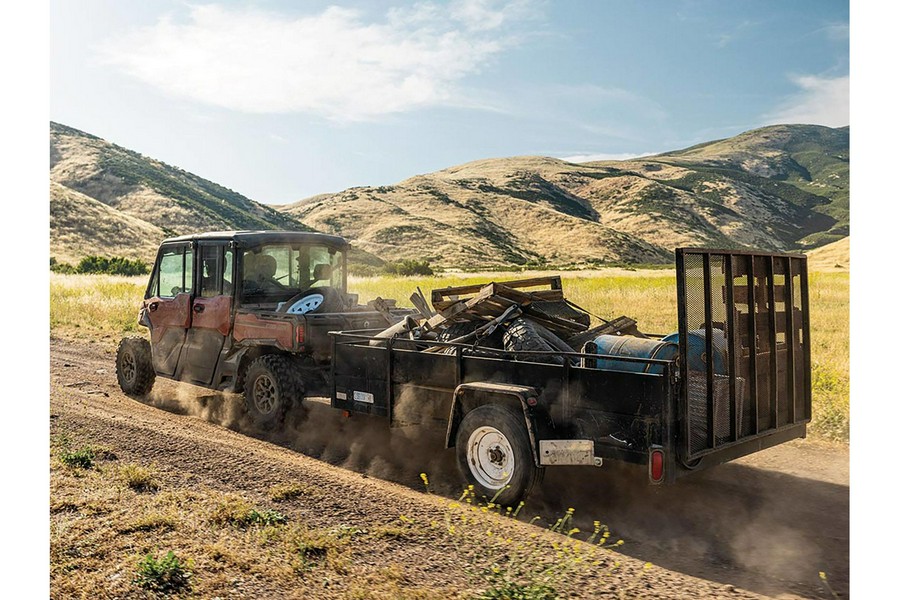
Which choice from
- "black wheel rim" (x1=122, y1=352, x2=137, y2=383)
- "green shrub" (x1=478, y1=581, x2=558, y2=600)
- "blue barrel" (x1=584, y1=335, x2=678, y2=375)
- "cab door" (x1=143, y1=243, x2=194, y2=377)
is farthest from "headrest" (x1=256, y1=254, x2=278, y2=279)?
"green shrub" (x1=478, y1=581, x2=558, y2=600)

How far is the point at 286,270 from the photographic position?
368 inches

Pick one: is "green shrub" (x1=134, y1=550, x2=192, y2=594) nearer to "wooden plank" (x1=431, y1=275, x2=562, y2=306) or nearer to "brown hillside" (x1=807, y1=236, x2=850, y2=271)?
"wooden plank" (x1=431, y1=275, x2=562, y2=306)

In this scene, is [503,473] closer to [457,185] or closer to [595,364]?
[595,364]

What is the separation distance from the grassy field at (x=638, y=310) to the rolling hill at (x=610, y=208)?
40068 millimetres

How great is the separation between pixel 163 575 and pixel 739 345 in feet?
14.4

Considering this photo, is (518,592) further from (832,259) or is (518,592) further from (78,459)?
(832,259)

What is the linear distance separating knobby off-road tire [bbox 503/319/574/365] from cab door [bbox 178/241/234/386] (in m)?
4.02

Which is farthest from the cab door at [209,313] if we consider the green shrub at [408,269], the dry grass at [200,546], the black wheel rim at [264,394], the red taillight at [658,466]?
the green shrub at [408,269]

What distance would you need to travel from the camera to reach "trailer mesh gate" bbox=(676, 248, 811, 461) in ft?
16.9

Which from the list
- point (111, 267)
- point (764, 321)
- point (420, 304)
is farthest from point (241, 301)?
point (111, 267)

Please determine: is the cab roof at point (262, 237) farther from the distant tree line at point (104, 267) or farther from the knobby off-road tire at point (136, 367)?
the distant tree line at point (104, 267)

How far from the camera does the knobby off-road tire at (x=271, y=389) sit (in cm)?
818

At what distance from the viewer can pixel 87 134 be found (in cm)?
9094
